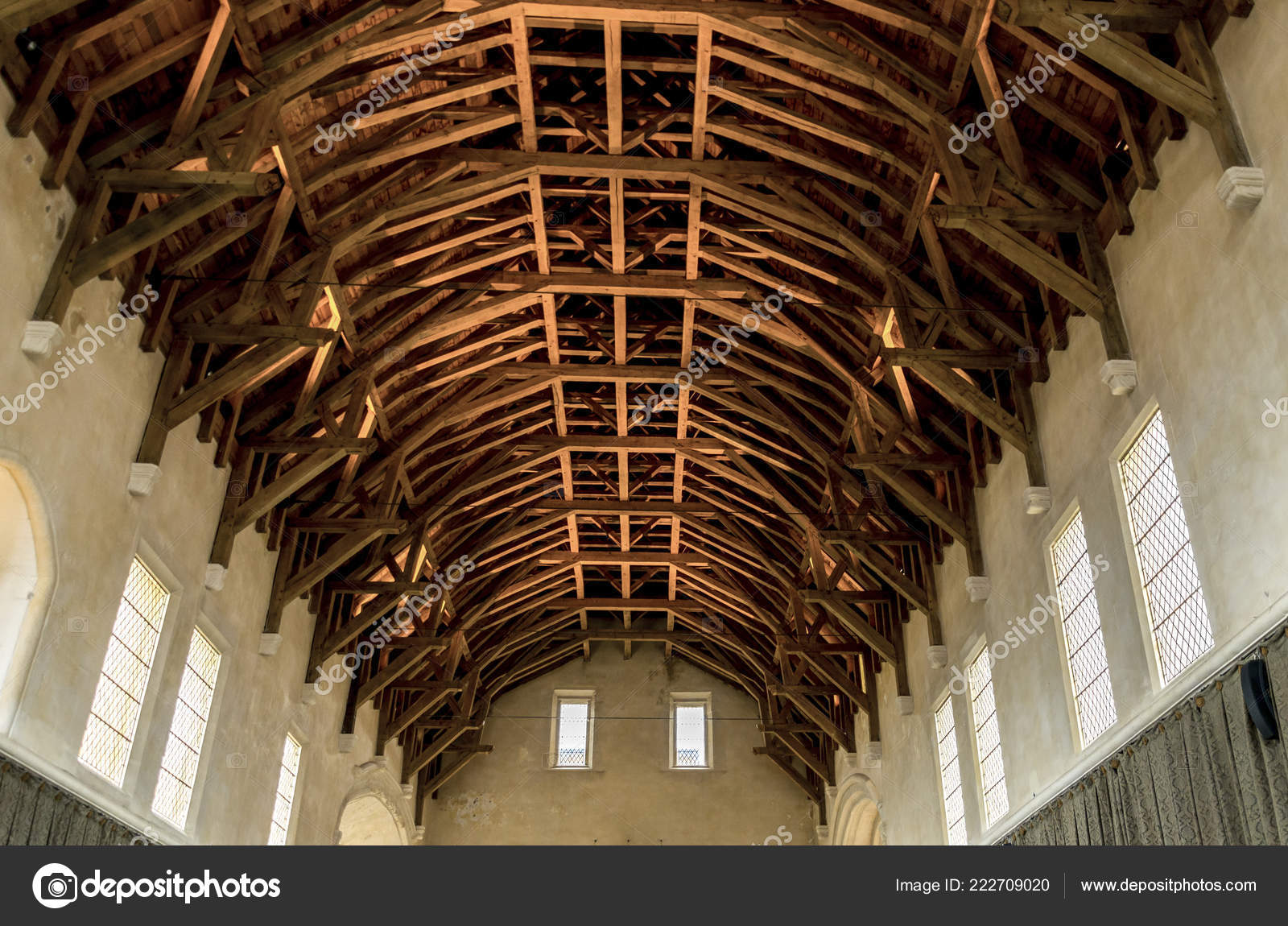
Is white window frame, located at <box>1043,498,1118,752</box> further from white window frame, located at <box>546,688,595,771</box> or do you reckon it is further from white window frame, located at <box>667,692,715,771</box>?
white window frame, located at <box>546,688,595,771</box>

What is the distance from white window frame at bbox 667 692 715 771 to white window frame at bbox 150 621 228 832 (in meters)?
17.2

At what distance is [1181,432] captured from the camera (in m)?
9.88

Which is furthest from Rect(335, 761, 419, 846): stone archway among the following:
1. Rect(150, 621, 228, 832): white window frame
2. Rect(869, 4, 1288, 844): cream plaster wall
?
Rect(869, 4, 1288, 844): cream plaster wall

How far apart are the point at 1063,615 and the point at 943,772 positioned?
19.7 ft

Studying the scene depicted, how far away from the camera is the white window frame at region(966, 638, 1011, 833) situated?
14.9 meters

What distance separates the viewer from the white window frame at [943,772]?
16.8 m

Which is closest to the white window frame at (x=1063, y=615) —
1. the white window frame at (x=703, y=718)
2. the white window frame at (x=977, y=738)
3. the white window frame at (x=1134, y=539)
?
the white window frame at (x=1134, y=539)

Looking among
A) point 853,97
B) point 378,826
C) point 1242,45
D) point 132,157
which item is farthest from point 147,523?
point 378,826

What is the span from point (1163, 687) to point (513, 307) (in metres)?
11.0

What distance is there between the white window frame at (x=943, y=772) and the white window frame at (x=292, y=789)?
33.1 ft

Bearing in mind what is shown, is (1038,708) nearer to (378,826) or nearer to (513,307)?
(513,307)

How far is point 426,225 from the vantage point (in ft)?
53.2
